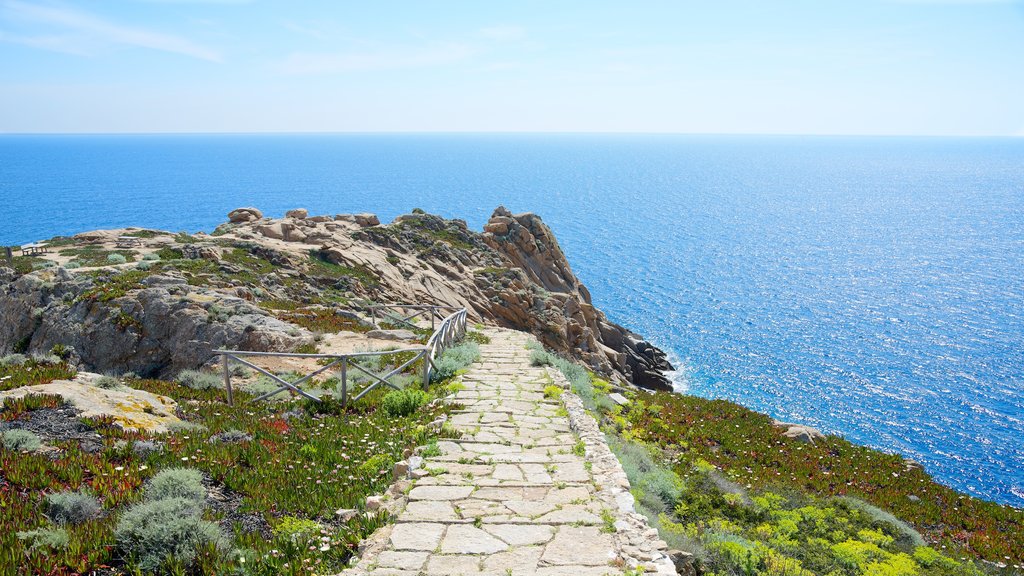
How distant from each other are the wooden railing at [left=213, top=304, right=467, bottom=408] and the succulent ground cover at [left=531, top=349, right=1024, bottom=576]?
136 inches

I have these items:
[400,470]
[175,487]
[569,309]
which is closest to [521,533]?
[400,470]

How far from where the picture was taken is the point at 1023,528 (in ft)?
52.5

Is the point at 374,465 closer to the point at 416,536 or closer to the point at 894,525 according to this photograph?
the point at 416,536

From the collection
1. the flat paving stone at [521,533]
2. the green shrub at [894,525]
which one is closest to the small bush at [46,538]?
the flat paving stone at [521,533]

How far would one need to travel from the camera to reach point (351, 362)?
1368 cm

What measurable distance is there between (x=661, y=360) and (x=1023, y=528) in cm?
3521

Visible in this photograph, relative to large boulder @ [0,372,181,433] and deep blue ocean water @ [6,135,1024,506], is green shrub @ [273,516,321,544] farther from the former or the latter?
deep blue ocean water @ [6,135,1024,506]

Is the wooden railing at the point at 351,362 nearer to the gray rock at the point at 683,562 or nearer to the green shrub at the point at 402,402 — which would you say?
the green shrub at the point at 402,402

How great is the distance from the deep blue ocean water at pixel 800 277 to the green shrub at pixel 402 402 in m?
34.7

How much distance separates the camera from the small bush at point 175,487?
7.59 m

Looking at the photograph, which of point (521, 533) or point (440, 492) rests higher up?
point (521, 533)

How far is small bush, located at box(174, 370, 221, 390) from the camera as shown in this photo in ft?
48.5

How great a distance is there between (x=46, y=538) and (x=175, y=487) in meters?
1.53

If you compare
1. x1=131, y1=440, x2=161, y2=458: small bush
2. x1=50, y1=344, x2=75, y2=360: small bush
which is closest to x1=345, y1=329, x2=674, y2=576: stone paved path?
x1=131, y1=440, x2=161, y2=458: small bush
